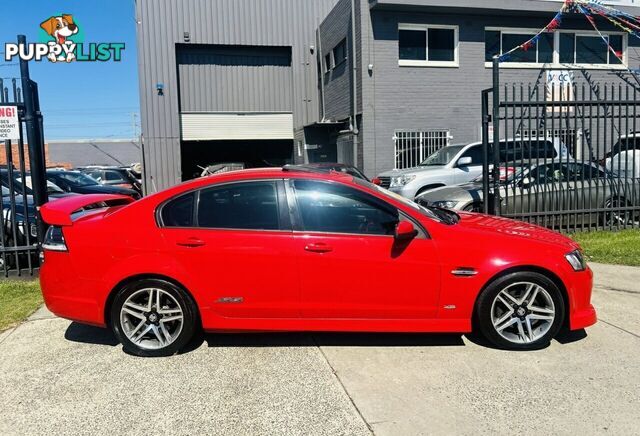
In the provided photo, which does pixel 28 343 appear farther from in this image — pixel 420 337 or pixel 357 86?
pixel 357 86

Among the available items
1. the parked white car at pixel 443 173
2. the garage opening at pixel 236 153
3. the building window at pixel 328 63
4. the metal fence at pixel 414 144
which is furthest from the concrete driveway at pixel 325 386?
the garage opening at pixel 236 153

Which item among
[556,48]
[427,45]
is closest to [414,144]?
[427,45]

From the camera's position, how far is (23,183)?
22.7ft

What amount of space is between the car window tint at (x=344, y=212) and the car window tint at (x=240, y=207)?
24cm

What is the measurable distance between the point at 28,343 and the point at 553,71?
17105 millimetres

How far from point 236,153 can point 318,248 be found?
75.1ft

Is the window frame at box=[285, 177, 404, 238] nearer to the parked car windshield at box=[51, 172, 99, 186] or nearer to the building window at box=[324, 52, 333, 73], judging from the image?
the parked car windshield at box=[51, 172, 99, 186]

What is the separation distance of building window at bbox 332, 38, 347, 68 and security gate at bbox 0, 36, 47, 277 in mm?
12386

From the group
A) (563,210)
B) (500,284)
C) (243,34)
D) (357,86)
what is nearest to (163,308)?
(500,284)

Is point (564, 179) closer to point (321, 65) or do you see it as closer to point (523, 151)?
point (523, 151)

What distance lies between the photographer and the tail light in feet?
14.4

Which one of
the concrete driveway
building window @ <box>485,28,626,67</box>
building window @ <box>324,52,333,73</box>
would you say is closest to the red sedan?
the concrete driveway

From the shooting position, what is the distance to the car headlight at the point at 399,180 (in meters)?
11.7

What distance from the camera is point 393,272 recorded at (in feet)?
13.6
